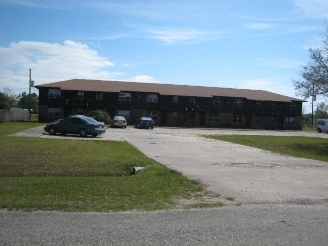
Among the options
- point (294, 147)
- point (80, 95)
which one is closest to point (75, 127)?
point (294, 147)

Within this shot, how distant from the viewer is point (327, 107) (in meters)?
110

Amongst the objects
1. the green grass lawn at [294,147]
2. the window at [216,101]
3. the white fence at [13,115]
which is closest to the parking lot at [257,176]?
the green grass lawn at [294,147]

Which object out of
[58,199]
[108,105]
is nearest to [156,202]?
[58,199]

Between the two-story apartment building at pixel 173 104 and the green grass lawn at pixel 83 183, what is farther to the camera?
the two-story apartment building at pixel 173 104

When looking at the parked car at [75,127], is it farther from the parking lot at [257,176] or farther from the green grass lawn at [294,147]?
the parking lot at [257,176]

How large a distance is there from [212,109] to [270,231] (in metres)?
57.1

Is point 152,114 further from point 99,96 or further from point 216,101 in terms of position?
point 216,101

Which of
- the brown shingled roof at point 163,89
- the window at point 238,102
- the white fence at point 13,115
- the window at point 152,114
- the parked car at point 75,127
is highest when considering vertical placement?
the brown shingled roof at point 163,89

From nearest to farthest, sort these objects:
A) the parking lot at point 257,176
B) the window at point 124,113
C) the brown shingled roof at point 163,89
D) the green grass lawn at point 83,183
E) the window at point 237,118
Answer: the green grass lawn at point 83,183
the parking lot at point 257,176
the brown shingled roof at point 163,89
the window at point 124,113
the window at point 237,118

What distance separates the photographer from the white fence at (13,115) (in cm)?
4705

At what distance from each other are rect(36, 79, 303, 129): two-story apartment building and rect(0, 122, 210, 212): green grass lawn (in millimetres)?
41511

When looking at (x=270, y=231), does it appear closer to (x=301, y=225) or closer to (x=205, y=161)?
(x=301, y=225)

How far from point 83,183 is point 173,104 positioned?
2003 inches

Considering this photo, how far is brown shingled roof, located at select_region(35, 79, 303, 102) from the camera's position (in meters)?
57.8
